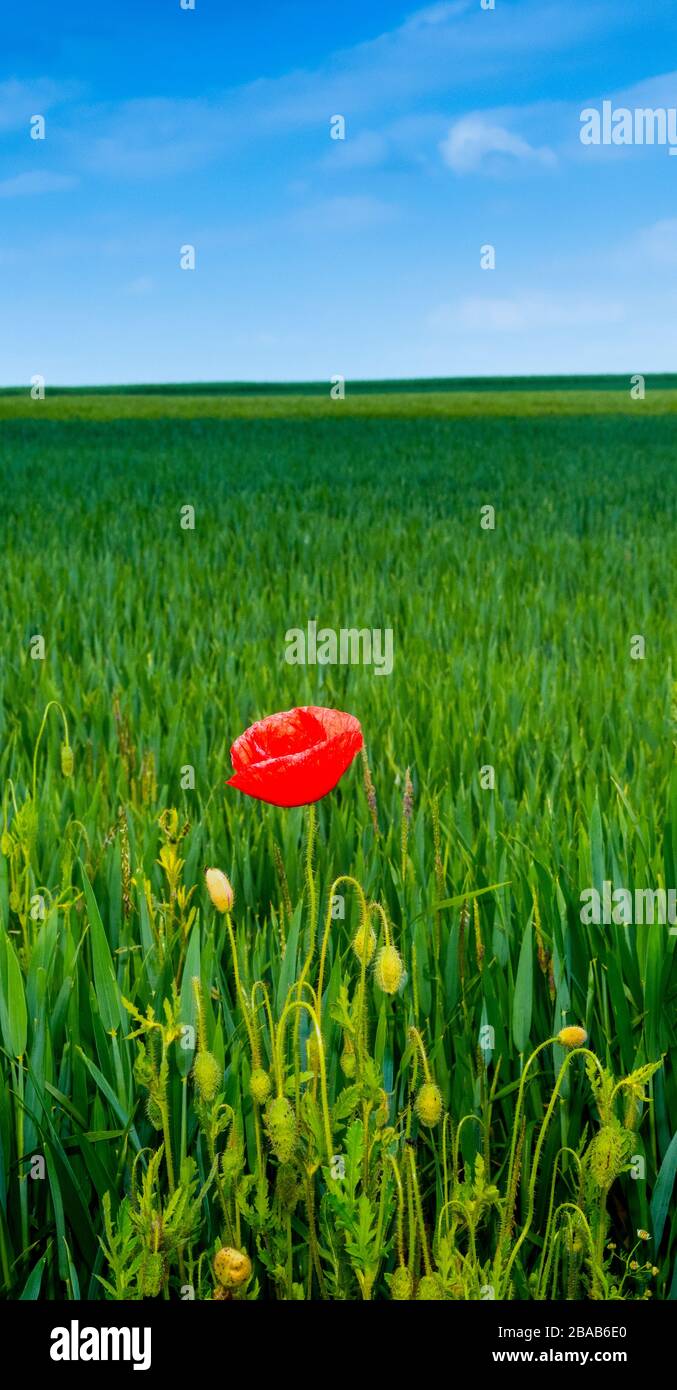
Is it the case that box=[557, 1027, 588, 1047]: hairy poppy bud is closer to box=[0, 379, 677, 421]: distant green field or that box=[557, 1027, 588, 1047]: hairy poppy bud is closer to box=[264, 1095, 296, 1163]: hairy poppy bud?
box=[264, 1095, 296, 1163]: hairy poppy bud

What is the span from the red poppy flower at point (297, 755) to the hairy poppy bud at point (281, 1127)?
0.30m

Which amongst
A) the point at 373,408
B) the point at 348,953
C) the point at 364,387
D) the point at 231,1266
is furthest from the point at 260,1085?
the point at 364,387

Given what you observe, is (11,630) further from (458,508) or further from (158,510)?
(458,508)

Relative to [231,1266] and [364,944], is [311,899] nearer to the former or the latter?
[364,944]

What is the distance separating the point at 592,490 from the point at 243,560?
5101 millimetres

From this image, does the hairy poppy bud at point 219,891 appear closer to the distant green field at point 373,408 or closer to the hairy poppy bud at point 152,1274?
the hairy poppy bud at point 152,1274

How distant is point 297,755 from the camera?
1141mm

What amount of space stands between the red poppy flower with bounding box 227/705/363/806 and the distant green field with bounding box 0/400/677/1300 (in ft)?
0.51

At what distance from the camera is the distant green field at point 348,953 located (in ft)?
3.64

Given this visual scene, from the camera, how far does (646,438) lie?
68.7ft

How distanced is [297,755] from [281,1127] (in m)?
0.36

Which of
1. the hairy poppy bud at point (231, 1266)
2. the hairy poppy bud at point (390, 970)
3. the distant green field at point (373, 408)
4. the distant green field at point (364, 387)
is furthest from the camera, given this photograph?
the distant green field at point (364, 387)

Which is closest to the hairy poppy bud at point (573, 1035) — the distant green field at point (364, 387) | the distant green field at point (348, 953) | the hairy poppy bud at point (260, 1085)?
the distant green field at point (348, 953)

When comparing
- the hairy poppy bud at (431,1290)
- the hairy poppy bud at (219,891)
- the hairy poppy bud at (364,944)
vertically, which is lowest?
the hairy poppy bud at (431,1290)
